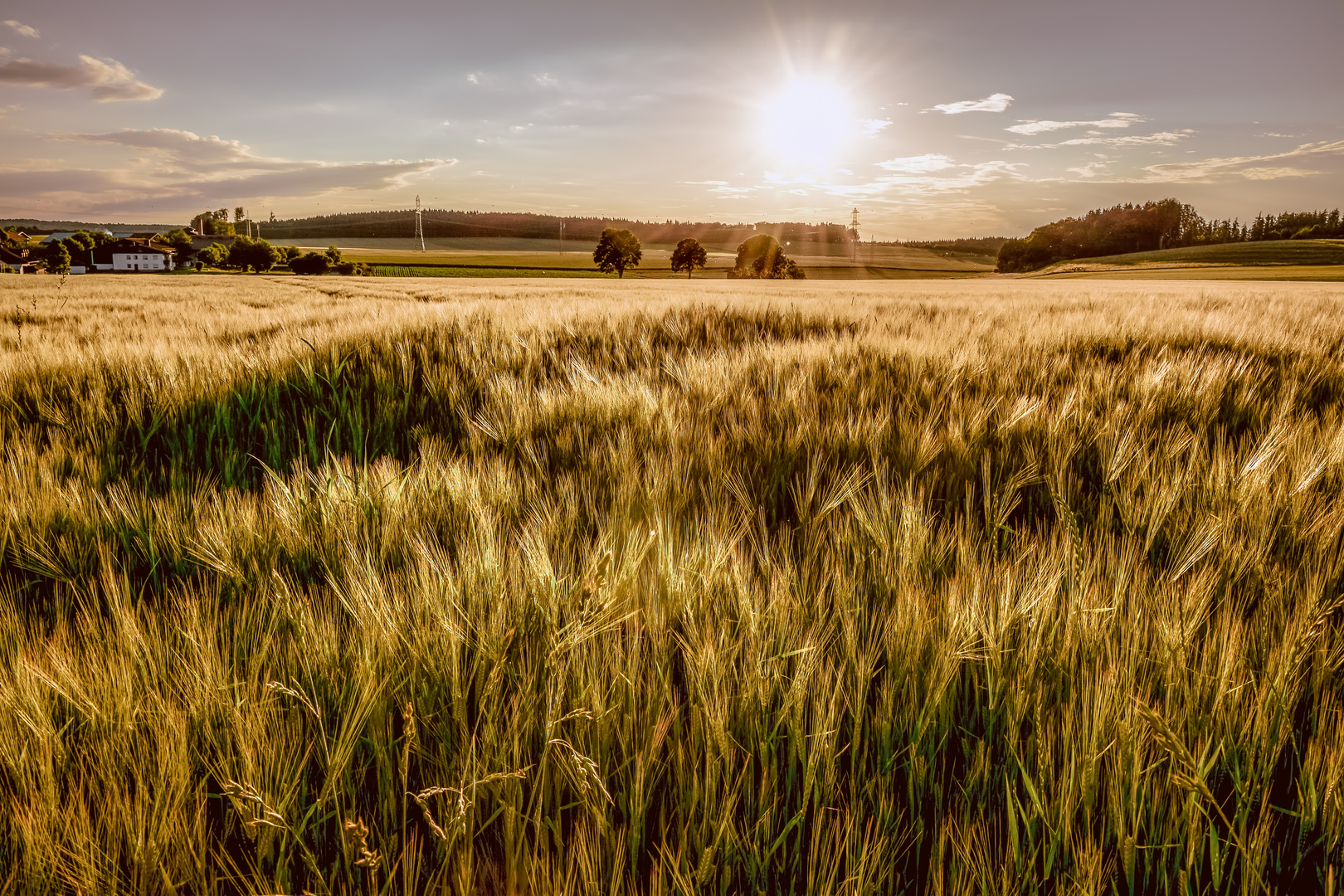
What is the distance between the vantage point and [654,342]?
465 cm

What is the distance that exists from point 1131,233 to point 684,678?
143 m

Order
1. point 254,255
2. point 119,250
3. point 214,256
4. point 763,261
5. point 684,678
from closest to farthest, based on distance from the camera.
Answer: point 684,678, point 254,255, point 763,261, point 214,256, point 119,250

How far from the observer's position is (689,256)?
3745 inches

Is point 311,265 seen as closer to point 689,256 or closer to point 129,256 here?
point 689,256

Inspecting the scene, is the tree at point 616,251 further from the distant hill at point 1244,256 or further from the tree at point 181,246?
the tree at point 181,246

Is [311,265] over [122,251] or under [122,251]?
under

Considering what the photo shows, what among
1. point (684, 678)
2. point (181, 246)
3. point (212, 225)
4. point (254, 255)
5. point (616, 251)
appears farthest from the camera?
point (212, 225)

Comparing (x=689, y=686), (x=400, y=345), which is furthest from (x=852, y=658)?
(x=400, y=345)

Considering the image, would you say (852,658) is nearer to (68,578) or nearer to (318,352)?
(68,578)

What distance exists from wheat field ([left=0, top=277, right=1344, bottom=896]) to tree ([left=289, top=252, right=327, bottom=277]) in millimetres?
91115

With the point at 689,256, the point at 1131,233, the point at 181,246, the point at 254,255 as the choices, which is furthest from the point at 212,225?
the point at 1131,233

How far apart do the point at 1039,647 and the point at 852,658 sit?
289 millimetres

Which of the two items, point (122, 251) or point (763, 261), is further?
point (122, 251)

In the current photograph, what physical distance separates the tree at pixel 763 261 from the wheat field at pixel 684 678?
93389 millimetres
